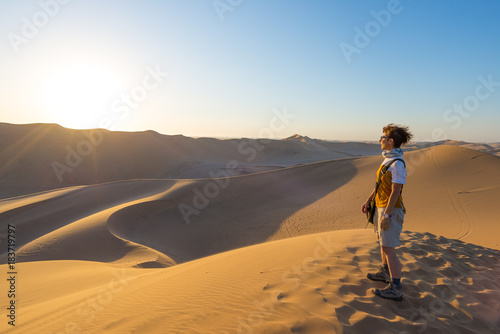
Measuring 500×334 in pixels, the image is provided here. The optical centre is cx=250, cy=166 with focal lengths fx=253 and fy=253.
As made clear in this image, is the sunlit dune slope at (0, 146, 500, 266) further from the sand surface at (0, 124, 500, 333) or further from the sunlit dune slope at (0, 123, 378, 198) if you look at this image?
the sunlit dune slope at (0, 123, 378, 198)

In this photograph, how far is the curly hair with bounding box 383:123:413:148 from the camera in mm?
3180

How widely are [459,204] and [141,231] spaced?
12.5m

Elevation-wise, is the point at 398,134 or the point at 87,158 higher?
the point at 87,158

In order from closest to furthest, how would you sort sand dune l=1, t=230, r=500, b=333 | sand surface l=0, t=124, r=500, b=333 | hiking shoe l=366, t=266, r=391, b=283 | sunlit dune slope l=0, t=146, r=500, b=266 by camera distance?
sand dune l=1, t=230, r=500, b=333, sand surface l=0, t=124, r=500, b=333, hiking shoe l=366, t=266, r=391, b=283, sunlit dune slope l=0, t=146, r=500, b=266

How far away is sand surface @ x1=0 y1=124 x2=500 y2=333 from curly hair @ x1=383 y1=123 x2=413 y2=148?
1931mm

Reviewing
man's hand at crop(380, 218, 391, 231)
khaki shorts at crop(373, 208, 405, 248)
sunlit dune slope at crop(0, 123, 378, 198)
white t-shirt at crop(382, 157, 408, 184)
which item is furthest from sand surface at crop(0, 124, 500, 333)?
sunlit dune slope at crop(0, 123, 378, 198)

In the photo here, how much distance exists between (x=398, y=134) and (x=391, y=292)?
1.94 meters

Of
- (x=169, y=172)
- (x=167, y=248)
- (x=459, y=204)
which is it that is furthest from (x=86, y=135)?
(x=459, y=204)

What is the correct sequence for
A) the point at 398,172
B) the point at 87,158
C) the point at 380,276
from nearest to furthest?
1. the point at 398,172
2. the point at 380,276
3. the point at 87,158

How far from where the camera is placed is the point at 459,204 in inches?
375

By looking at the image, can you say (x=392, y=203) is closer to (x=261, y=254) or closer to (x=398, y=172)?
(x=398, y=172)

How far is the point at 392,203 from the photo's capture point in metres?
2.98

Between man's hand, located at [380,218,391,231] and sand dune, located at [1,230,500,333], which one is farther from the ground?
man's hand, located at [380,218,391,231]

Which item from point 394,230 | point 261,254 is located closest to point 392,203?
point 394,230
